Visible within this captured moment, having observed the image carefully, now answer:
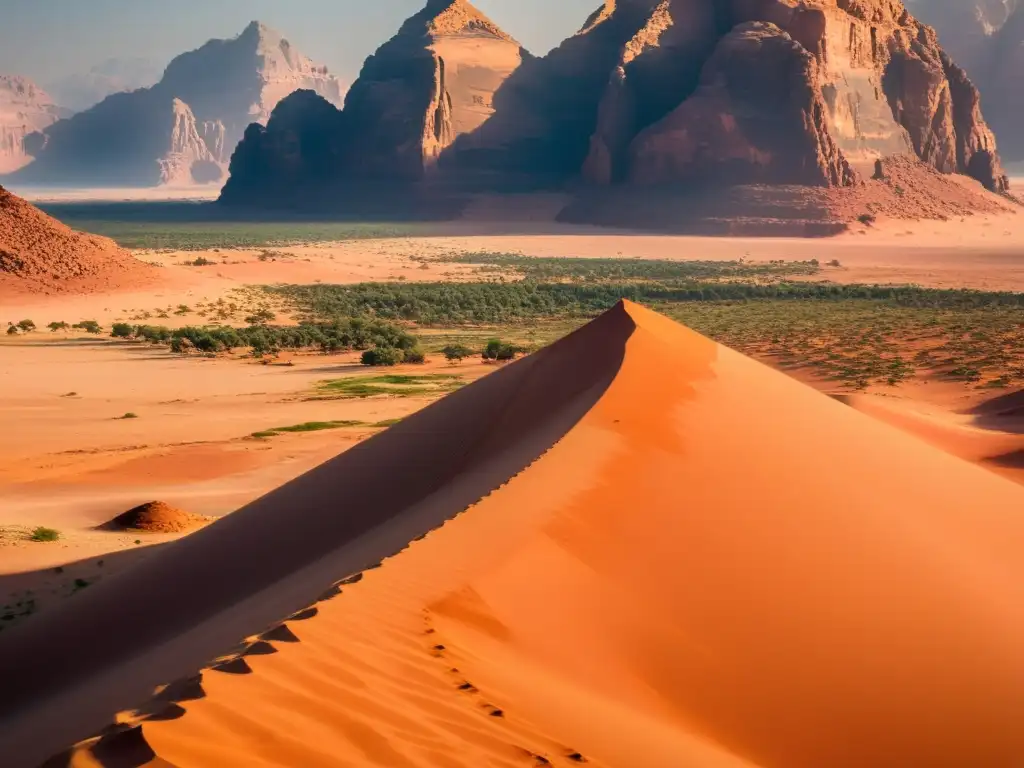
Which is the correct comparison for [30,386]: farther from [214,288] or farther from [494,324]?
[214,288]

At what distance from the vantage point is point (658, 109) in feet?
389

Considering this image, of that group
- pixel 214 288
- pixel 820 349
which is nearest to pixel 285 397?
pixel 820 349

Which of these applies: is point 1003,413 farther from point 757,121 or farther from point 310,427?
point 757,121

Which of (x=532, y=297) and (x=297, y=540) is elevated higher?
(x=532, y=297)

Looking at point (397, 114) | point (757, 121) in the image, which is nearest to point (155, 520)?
point (757, 121)

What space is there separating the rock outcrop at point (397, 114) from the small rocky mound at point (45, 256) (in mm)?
73086

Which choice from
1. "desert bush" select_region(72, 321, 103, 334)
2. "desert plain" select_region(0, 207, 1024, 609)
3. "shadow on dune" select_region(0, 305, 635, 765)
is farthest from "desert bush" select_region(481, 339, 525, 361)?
"shadow on dune" select_region(0, 305, 635, 765)

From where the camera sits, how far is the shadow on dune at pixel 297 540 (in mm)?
7152

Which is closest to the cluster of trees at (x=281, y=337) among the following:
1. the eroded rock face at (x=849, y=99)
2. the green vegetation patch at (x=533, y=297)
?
the green vegetation patch at (x=533, y=297)

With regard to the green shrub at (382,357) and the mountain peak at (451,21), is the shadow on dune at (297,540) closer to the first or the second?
the green shrub at (382,357)

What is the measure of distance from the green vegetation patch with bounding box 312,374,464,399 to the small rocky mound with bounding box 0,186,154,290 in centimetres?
2792

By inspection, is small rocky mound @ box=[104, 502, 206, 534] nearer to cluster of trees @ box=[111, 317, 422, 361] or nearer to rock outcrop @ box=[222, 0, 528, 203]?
Answer: cluster of trees @ box=[111, 317, 422, 361]

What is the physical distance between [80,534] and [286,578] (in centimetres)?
702

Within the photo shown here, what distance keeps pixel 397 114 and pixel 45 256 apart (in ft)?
266
